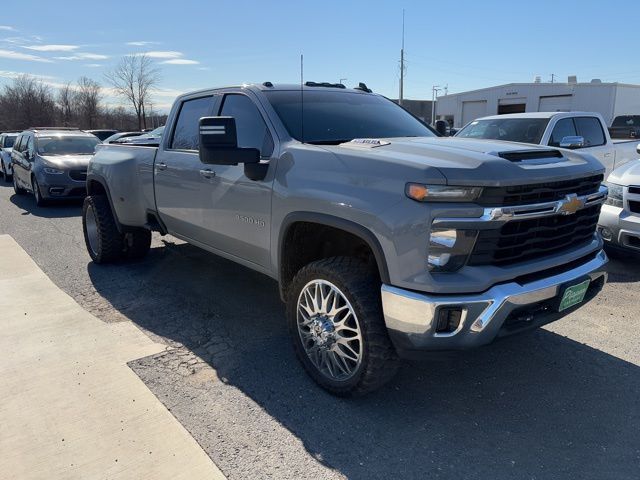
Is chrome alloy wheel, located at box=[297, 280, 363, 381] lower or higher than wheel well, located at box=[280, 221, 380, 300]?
lower

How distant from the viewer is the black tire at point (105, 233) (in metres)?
5.91

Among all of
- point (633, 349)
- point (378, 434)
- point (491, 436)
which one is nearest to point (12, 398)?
point (378, 434)

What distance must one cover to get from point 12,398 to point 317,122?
8.84 feet

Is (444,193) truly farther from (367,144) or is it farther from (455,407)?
(455,407)

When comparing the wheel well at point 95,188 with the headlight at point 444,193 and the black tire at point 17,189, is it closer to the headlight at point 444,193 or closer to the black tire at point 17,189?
the headlight at point 444,193

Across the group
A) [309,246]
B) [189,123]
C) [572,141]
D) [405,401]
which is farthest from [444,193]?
[572,141]

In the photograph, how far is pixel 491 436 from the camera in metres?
2.83

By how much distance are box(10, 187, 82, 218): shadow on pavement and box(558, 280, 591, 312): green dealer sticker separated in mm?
9402

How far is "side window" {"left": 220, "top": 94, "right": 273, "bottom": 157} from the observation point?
3666 mm

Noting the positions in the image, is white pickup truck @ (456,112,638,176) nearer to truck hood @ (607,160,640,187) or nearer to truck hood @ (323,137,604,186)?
truck hood @ (607,160,640,187)

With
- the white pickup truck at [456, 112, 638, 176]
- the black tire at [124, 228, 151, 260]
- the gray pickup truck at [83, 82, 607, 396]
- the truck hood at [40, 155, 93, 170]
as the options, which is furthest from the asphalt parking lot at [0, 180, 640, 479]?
the truck hood at [40, 155, 93, 170]

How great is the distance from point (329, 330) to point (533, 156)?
5.18 feet

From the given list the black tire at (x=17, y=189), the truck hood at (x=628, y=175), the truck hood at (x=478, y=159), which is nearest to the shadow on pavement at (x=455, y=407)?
the truck hood at (x=478, y=159)

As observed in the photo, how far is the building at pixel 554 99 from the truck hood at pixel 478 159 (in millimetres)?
38237
